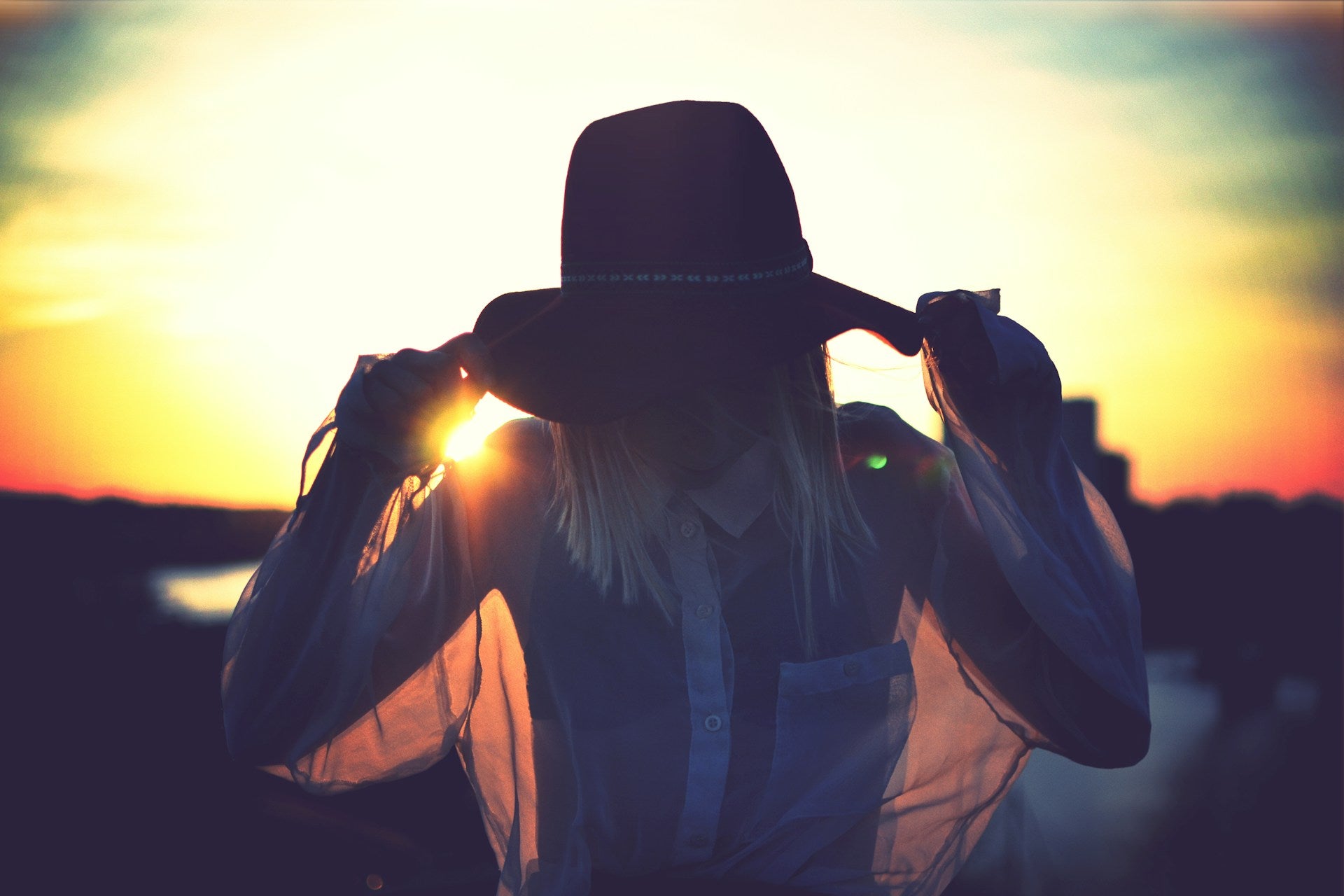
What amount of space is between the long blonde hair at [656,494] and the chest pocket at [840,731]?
7 cm

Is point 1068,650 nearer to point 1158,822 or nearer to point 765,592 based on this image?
point 765,592

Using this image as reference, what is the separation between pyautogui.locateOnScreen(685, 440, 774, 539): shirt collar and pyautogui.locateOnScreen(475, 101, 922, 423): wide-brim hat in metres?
0.24

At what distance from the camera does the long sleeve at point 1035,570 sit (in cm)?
135

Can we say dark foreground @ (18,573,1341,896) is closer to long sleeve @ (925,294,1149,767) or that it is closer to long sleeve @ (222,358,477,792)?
long sleeve @ (222,358,477,792)

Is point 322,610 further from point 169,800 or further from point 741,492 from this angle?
point 169,800

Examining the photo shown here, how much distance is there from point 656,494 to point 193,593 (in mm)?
5208

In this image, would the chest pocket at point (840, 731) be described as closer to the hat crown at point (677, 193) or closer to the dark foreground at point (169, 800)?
the dark foreground at point (169, 800)

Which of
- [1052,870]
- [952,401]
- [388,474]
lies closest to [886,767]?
[952,401]

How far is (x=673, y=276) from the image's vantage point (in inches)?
54.1

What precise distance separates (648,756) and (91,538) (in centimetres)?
507

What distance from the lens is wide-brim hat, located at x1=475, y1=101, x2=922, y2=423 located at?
4.32 ft

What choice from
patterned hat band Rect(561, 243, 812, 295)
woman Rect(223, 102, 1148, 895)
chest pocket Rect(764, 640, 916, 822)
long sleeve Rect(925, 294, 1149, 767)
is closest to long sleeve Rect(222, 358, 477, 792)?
woman Rect(223, 102, 1148, 895)

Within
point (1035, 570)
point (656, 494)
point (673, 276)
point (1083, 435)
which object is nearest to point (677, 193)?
point (673, 276)

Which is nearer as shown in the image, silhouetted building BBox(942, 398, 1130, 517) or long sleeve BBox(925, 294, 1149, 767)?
long sleeve BBox(925, 294, 1149, 767)
